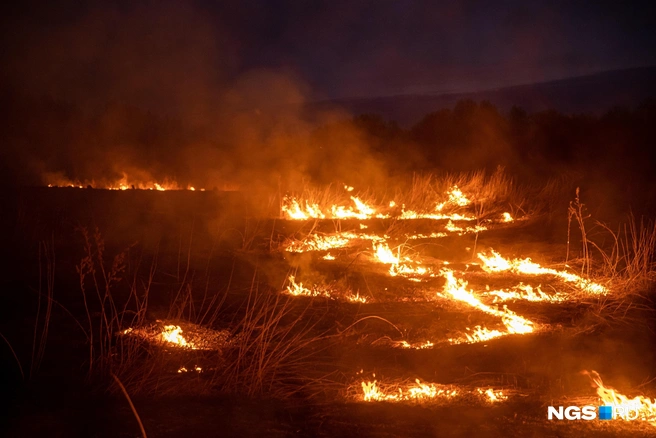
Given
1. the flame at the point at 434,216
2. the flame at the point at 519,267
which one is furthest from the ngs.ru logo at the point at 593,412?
the flame at the point at 434,216

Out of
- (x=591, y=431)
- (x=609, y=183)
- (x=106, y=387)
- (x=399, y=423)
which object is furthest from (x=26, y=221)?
(x=609, y=183)

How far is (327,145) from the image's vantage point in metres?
22.5

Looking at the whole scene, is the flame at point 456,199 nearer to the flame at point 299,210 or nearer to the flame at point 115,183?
the flame at point 299,210

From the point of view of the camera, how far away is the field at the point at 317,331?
3.51 m

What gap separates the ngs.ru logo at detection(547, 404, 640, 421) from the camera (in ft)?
11.6

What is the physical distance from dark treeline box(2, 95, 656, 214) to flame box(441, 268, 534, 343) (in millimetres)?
9948

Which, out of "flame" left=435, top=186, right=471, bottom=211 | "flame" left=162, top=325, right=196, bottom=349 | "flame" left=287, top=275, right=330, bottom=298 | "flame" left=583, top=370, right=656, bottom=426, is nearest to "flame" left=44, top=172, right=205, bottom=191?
"flame" left=435, top=186, right=471, bottom=211

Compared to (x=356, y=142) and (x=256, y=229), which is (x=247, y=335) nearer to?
(x=256, y=229)

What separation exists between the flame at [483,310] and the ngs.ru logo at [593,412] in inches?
57.5

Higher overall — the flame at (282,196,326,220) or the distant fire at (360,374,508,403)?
the flame at (282,196,326,220)

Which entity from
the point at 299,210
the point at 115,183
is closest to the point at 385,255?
the point at 299,210

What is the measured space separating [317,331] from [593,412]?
253 centimetres

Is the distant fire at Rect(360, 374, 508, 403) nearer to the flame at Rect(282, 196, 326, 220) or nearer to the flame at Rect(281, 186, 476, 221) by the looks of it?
the flame at Rect(281, 186, 476, 221)

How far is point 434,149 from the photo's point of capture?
24.0 m
